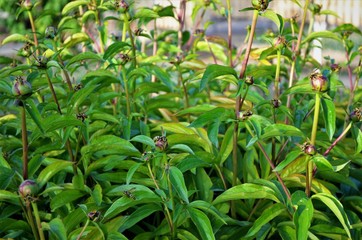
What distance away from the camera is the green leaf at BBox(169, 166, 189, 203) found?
1274 mm

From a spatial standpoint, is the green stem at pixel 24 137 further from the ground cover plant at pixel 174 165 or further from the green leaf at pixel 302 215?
the green leaf at pixel 302 215

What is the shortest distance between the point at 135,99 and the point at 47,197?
357mm

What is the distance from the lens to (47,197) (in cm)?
157

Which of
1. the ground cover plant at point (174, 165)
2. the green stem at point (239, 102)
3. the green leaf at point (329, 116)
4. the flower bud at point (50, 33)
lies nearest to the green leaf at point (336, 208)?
the ground cover plant at point (174, 165)

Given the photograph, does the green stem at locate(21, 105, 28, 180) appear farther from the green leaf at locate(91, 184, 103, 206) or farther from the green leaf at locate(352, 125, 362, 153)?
the green leaf at locate(352, 125, 362, 153)

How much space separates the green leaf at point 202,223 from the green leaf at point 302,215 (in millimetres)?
156

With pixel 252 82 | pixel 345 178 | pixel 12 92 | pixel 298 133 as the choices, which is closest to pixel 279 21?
pixel 252 82

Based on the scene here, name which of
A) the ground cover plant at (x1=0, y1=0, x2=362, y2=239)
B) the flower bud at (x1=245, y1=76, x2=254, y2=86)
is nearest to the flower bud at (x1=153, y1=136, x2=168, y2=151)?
the ground cover plant at (x1=0, y1=0, x2=362, y2=239)

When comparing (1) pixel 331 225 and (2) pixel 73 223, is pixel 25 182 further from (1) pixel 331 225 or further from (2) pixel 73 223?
(1) pixel 331 225

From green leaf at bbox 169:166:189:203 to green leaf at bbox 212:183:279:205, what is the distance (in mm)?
134

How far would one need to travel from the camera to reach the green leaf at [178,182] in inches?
50.2

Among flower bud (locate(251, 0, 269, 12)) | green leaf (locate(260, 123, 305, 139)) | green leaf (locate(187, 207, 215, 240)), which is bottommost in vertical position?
green leaf (locate(187, 207, 215, 240))

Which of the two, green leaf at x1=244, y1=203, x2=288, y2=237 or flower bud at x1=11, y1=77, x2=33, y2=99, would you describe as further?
green leaf at x1=244, y1=203, x2=288, y2=237

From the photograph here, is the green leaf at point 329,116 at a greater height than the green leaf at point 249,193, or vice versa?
the green leaf at point 329,116
